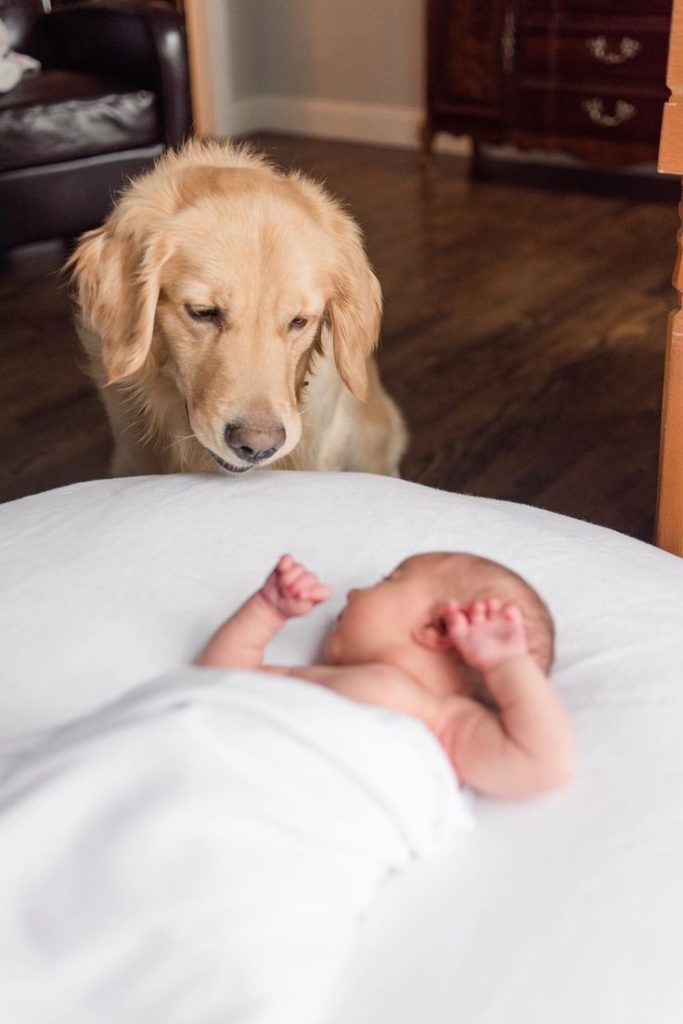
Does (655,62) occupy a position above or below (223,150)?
below

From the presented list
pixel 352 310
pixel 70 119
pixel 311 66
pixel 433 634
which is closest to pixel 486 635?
pixel 433 634

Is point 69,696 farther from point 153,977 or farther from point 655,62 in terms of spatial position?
point 655,62

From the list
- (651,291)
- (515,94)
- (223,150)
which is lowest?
(651,291)

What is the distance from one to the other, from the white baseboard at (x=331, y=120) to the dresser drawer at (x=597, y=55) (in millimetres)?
778

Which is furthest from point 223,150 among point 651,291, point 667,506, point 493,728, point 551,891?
point 651,291

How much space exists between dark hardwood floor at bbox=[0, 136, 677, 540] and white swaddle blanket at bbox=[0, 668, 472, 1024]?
1374mm

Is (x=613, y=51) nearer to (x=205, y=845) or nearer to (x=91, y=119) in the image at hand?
Answer: (x=91, y=119)

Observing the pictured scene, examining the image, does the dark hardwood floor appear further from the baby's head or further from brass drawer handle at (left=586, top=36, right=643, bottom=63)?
the baby's head

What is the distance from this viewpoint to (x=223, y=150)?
1.85 meters

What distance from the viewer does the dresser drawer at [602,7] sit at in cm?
416

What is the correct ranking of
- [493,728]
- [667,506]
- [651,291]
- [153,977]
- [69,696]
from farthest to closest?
[651,291] → [667,506] → [69,696] → [493,728] → [153,977]

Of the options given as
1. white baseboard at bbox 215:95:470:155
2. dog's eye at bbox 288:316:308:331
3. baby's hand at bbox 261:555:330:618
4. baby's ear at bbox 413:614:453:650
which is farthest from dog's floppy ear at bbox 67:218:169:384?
white baseboard at bbox 215:95:470:155

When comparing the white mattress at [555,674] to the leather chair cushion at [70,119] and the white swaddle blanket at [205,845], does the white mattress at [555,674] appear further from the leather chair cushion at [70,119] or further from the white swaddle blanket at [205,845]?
the leather chair cushion at [70,119]

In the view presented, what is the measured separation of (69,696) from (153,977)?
1.01 feet
